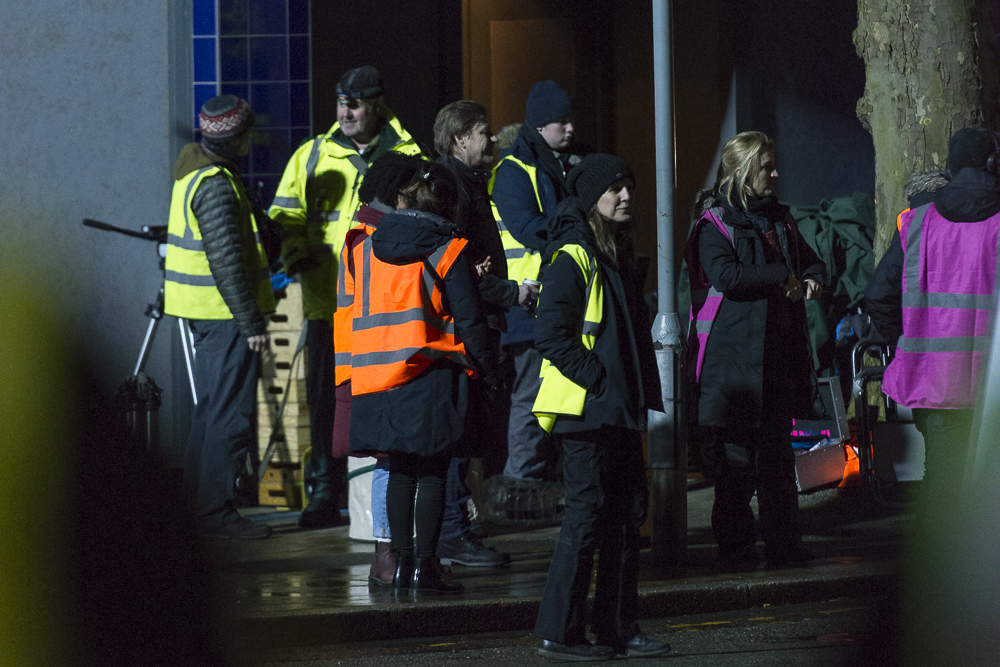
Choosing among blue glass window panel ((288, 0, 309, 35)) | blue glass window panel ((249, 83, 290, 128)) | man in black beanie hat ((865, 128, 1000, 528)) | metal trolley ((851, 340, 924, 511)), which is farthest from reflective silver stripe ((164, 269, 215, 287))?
metal trolley ((851, 340, 924, 511))

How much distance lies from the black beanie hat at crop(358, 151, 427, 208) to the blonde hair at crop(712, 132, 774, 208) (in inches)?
57.9

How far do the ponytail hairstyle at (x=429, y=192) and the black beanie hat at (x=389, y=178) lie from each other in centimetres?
3

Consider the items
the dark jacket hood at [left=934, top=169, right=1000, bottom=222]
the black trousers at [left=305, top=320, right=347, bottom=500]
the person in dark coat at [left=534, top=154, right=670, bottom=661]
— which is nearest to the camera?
the person in dark coat at [left=534, top=154, right=670, bottom=661]

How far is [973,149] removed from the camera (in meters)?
6.51

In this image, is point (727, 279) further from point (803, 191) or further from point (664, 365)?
point (803, 191)

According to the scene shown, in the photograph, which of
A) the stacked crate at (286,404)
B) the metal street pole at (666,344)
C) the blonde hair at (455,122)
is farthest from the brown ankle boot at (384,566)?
the stacked crate at (286,404)

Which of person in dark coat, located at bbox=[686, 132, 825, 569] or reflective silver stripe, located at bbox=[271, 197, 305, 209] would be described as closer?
person in dark coat, located at bbox=[686, 132, 825, 569]

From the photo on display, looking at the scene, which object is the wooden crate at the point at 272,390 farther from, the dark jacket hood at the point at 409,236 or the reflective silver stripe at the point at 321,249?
the dark jacket hood at the point at 409,236

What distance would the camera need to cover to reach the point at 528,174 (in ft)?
23.9

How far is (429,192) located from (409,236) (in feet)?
0.87

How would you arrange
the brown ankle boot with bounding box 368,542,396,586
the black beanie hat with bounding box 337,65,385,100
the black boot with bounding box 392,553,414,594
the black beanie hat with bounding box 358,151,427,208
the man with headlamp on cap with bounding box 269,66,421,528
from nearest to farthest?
1. the black boot with bounding box 392,553,414,594
2. the black beanie hat with bounding box 358,151,427,208
3. the brown ankle boot with bounding box 368,542,396,586
4. the black beanie hat with bounding box 337,65,385,100
5. the man with headlamp on cap with bounding box 269,66,421,528

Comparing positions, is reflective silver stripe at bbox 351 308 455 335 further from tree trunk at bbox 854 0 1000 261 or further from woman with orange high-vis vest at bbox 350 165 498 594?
tree trunk at bbox 854 0 1000 261

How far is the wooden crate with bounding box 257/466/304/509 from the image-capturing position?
861 cm

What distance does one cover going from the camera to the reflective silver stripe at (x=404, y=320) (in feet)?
18.9
